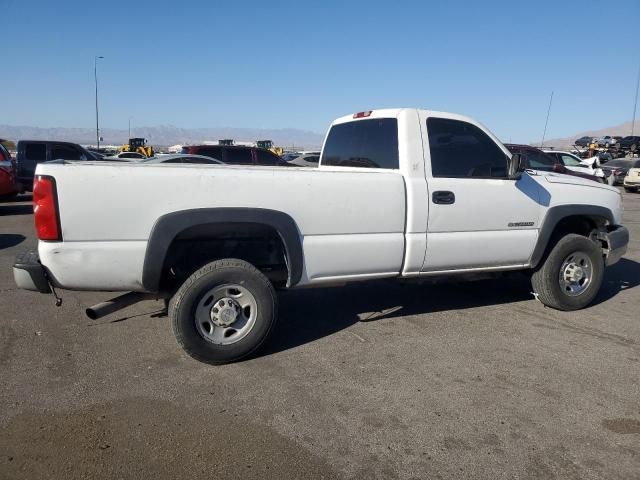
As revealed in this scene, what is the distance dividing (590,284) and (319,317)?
2.92m

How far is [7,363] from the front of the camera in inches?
156

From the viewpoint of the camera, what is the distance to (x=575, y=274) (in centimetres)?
555

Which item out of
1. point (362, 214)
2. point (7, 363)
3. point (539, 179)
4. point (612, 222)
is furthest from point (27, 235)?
point (612, 222)

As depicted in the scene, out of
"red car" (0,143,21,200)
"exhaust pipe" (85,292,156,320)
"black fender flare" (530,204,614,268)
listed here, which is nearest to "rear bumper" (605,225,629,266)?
"black fender flare" (530,204,614,268)

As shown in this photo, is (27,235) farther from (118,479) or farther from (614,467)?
(614,467)

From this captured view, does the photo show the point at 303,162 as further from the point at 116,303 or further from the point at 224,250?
the point at 116,303

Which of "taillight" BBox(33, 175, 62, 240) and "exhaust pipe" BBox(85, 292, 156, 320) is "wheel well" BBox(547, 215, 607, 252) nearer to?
"exhaust pipe" BBox(85, 292, 156, 320)

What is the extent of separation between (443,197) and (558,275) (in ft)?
5.80

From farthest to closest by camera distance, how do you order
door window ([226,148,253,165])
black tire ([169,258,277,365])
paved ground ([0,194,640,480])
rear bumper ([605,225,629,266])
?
door window ([226,148,253,165]) → rear bumper ([605,225,629,266]) → black tire ([169,258,277,365]) → paved ground ([0,194,640,480])

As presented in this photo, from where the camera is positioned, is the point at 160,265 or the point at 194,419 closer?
the point at 194,419

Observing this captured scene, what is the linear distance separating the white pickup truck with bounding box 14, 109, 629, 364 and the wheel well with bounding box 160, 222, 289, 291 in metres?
0.01

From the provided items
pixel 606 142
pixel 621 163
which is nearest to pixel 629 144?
pixel 606 142

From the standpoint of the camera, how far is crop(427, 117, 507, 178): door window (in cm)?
473

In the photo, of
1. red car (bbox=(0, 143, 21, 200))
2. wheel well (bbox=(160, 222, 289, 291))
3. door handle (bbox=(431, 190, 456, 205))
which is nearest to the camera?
wheel well (bbox=(160, 222, 289, 291))
